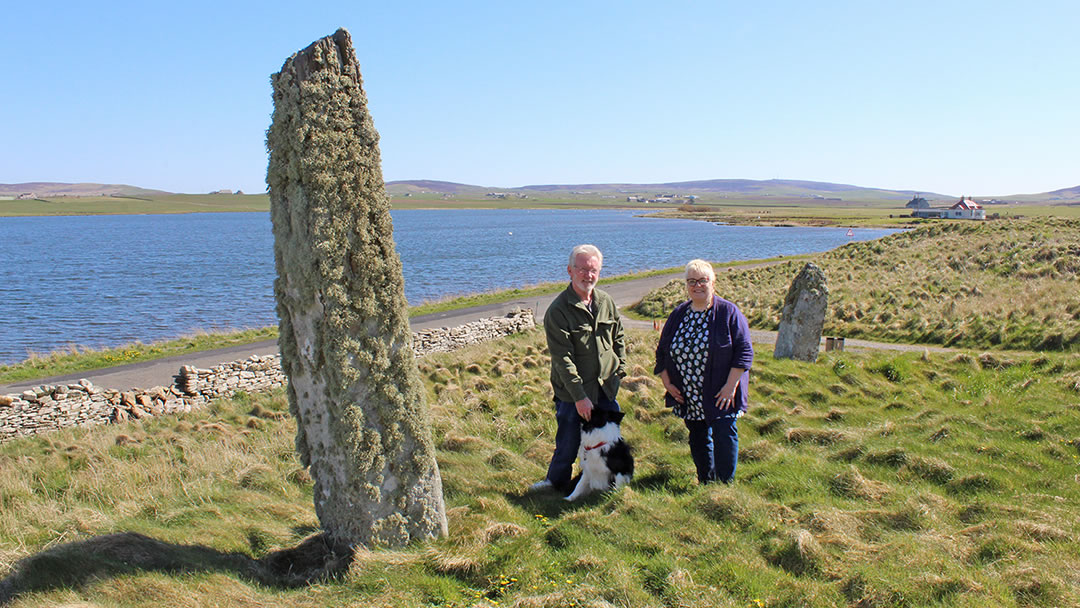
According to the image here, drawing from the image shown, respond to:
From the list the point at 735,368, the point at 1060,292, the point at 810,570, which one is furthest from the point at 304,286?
the point at 1060,292

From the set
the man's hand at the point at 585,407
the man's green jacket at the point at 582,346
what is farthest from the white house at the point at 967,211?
the man's hand at the point at 585,407

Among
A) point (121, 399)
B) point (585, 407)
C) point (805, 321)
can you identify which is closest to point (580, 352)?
point (585, 407)

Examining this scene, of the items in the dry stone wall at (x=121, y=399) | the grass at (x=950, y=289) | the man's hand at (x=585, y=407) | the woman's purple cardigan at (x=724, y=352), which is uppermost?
the woman's purple cardigan at (x=724, y=352)

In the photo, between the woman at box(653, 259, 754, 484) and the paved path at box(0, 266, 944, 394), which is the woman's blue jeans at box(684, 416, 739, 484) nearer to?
the woman at box(653, 259, 754, 484)

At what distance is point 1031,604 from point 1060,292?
1990 cm

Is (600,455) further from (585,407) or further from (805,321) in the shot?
(805,321)

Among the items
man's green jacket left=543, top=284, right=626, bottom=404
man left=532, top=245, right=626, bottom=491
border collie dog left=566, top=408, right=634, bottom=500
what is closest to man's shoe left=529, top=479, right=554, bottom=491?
man left=532, top=245, right=626, bottom=491

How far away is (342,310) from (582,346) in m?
2.07

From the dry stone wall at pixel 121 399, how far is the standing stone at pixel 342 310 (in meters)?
9.48

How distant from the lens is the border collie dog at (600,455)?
6.13 metres

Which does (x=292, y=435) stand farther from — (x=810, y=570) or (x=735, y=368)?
(x=810, y=570)

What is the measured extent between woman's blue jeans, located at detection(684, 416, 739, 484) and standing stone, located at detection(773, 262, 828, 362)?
779cm

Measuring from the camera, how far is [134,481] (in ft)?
24.1

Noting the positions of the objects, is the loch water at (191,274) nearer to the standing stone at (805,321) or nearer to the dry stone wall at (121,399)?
the dry stone wall at (121,399)
